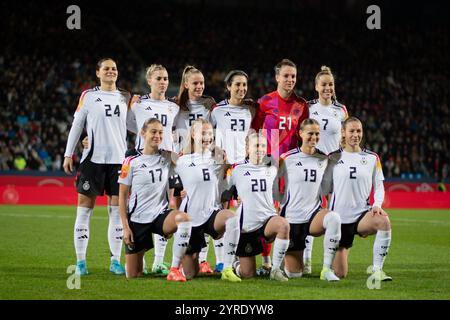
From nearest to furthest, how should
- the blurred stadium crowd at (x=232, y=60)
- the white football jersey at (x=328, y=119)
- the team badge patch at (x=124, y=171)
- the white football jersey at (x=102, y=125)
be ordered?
the team badge patch at (x=124, y=171), the white football jersey at (x=102, y=125), the white football jersey at (x=328, y=119), the blurred stadium crowd at (x=232, y=60)

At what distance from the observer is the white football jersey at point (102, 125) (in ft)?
26.5

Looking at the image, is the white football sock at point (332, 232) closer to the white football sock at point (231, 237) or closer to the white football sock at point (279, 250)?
the white football sock at point (279, 250)

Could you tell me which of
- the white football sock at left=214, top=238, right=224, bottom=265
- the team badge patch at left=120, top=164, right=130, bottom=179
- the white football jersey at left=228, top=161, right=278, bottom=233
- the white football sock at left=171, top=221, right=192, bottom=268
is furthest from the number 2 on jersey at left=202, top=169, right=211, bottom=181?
the white football sock at left=214, top=238, right=224, bottom=265

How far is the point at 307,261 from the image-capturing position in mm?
8305

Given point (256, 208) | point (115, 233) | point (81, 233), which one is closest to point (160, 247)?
point (115, 233)

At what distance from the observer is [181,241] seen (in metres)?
7.20

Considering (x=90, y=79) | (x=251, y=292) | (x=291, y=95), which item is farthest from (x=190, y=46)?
(x=251, y=292)

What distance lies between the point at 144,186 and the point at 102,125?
3.36 feet

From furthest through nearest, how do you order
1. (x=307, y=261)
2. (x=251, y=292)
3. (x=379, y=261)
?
1. (x=307, y=261)
2. (x=379, y=261)
3. (x=251, y=292)

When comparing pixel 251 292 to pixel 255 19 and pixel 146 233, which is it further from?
pixel 255 19

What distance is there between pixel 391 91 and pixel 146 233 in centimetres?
2191

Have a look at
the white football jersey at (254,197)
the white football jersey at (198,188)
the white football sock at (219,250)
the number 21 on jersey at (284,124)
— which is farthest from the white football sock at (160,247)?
the number 21 on jersey at (284,124)

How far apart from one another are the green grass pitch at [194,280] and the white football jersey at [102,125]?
1.24 metres

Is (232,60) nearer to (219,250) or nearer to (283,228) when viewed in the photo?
(219,250)
